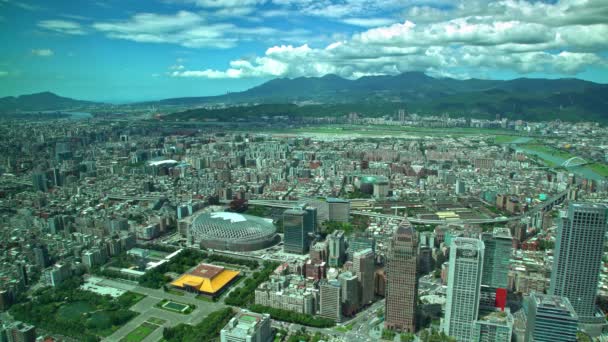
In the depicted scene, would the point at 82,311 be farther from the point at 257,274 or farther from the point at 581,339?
the point at 581,339

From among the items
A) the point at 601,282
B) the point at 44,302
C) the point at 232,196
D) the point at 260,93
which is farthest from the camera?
the point at 260,93

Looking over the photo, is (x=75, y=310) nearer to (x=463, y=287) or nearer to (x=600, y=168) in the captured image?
(x=463, y=287)

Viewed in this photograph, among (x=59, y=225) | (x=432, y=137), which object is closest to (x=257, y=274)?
(x=59, y=225)

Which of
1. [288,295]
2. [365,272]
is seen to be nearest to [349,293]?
[365,272]

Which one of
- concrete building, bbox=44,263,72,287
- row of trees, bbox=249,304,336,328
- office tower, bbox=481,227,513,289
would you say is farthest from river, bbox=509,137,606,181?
concrete building, bbox=44,263,72,287

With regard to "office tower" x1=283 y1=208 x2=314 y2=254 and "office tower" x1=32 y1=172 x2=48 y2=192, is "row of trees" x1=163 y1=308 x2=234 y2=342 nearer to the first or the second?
"office tower" x1=283 y1=208 x2=314 y2=254

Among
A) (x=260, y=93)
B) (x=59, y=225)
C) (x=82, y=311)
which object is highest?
(x=260, y=93)

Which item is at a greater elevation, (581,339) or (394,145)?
(394,145)
